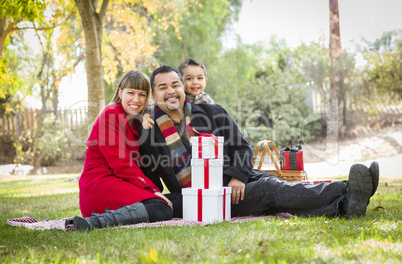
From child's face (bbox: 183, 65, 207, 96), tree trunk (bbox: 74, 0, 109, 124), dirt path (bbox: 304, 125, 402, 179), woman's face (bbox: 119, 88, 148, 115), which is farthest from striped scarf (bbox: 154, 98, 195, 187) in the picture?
dirt path (bbox: 304, 125, 402, 179)

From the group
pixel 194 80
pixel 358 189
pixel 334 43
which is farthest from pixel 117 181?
pixel 334 43

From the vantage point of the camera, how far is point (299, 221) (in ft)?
8.88

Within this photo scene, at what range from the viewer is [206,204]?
9.47 ft

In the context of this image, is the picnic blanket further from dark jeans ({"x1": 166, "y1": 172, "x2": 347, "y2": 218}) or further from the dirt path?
the dirt path

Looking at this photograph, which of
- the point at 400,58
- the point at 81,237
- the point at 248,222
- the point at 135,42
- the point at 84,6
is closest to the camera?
the point at 81,237

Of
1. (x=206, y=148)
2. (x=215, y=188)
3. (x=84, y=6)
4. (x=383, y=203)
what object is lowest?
(x=383, y=203)

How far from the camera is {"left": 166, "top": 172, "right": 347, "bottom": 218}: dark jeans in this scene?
2.81 meters

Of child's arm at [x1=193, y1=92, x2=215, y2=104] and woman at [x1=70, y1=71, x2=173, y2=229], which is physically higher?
child's arm at [x1=193, y1=92, x2=215, y2=104]

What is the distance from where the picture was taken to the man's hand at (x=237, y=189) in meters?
3.09

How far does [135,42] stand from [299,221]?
9143 millimetres

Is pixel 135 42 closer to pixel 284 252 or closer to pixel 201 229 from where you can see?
pixel 201 229

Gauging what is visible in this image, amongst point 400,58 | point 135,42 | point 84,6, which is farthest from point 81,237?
point 400,58

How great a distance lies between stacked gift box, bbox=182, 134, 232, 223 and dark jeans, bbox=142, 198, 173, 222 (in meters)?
0.17

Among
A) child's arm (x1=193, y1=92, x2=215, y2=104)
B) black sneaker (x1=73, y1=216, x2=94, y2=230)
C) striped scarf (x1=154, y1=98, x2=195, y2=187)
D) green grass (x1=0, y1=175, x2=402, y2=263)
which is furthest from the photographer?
child's arm (x1=193, y1=92, x2=215, y2=104)
